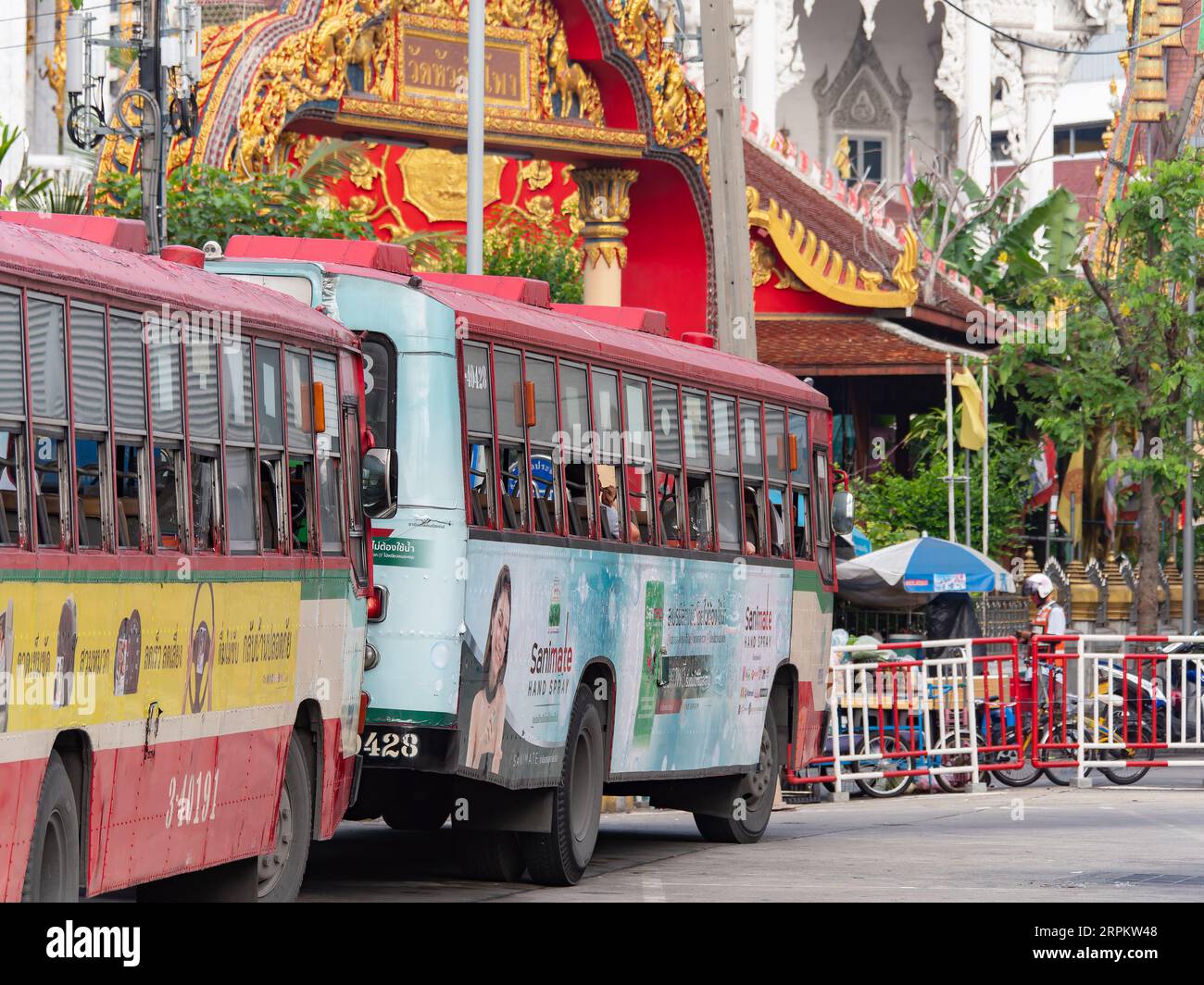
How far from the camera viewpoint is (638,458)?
15.4 metres

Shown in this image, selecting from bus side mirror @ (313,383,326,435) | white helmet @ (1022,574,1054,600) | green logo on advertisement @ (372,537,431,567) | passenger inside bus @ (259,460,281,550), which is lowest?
white helmet @ (1022,574,1054,600)

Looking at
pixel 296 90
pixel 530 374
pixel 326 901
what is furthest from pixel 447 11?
pixel 326 901

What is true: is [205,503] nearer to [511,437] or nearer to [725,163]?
[511,437]

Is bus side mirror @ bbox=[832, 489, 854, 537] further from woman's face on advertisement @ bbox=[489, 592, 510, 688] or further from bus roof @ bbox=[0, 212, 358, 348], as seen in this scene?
bus roof @ bbox=[0, 212, 358, 348]

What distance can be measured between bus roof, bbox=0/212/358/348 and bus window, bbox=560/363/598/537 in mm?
1913

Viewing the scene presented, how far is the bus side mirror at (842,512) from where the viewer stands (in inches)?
740

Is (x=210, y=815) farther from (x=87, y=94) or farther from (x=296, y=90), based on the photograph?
(x=296, y=90)

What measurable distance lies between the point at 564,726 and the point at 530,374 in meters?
1.94

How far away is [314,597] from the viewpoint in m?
12.2

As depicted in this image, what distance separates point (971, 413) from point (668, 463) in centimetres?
2092

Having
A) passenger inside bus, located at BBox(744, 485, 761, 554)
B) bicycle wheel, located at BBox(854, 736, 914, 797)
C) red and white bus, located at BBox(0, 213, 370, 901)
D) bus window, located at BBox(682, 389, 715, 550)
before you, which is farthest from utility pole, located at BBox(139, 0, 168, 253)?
red and white bus, located at BBox(0, 213, 370, 901)

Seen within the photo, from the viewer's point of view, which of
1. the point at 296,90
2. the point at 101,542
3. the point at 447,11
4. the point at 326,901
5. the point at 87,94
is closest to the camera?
the point at 101,542

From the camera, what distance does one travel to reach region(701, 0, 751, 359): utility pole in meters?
21.8

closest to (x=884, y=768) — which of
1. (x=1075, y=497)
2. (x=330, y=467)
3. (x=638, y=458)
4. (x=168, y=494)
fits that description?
(x=638, y=458)
